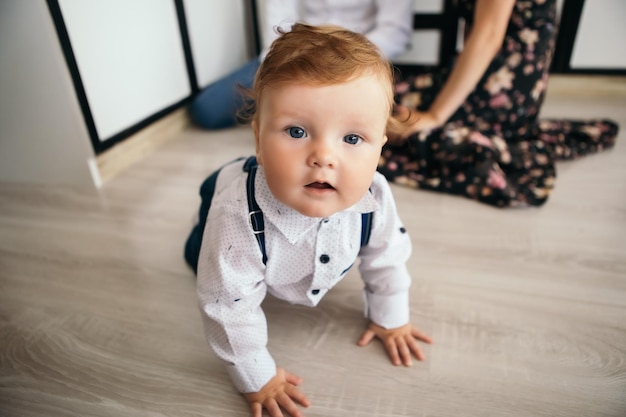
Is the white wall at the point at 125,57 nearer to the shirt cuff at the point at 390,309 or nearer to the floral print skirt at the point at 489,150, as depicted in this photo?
the floral print skirt at the point at 489,150

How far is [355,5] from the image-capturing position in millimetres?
1599

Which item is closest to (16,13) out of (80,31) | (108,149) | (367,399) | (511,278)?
(80,31)

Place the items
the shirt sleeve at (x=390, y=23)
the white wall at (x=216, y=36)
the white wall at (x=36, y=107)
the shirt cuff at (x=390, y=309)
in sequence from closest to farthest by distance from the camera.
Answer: the shirt cuff at (x=390, y=309)
the white wall at (x=36, y=107)
the shirt sleeve at (x=390, y=23)
the white wall at (x=216, y=36)

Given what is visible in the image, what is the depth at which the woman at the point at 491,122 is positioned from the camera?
3.69 ft

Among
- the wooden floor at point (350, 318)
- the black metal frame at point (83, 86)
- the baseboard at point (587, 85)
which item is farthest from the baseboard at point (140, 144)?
the baseboard at point (587, 85)

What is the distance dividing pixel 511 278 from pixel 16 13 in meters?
1.26

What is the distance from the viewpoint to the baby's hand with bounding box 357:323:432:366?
69 centimetres

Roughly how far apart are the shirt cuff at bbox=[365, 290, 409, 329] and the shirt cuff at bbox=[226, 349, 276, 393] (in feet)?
0.66

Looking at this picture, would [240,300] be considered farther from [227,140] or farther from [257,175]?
A: [227,140]

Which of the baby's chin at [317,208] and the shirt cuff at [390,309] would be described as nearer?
the baby's chin at [317,208]

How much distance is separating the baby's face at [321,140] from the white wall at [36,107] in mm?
855

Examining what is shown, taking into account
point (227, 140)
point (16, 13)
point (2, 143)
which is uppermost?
point (16, 13)

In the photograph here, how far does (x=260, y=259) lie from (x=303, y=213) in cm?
10

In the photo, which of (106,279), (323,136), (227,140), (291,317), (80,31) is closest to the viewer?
(323,136)
